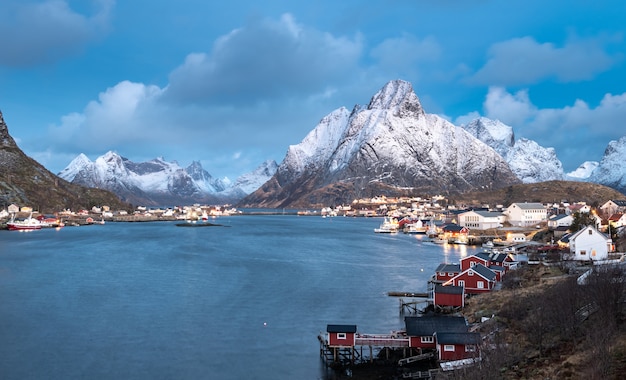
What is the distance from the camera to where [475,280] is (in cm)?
3956

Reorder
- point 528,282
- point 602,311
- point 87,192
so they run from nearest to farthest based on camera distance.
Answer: point 602,311 → point 528,282 → point 87,192

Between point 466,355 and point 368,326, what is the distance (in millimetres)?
9222

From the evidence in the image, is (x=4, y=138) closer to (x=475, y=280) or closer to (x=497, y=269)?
(x=497, y=269)

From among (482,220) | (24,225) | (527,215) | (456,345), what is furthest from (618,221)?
(24,225)

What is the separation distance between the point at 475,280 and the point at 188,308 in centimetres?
2100

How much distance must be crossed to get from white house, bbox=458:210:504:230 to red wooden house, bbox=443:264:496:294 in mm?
66556

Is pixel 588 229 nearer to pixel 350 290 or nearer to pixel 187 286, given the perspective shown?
pixel 350 290

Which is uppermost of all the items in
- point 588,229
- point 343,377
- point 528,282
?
point 588,229

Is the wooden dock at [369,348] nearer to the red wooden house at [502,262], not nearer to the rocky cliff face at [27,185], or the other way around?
the red wooden house at [502,262]

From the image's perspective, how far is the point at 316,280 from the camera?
4997 cm

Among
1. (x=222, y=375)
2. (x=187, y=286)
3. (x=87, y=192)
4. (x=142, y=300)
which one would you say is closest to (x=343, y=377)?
(x=222, y=375)

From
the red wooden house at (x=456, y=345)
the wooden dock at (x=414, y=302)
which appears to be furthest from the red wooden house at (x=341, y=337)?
the wooden dock at (x=414, y=302)

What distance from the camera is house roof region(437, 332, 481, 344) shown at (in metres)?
24.3

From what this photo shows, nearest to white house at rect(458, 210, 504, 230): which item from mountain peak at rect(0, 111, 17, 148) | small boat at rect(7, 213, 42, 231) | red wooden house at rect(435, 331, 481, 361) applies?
red wooden house at rect(435, 331, 481, 361)
